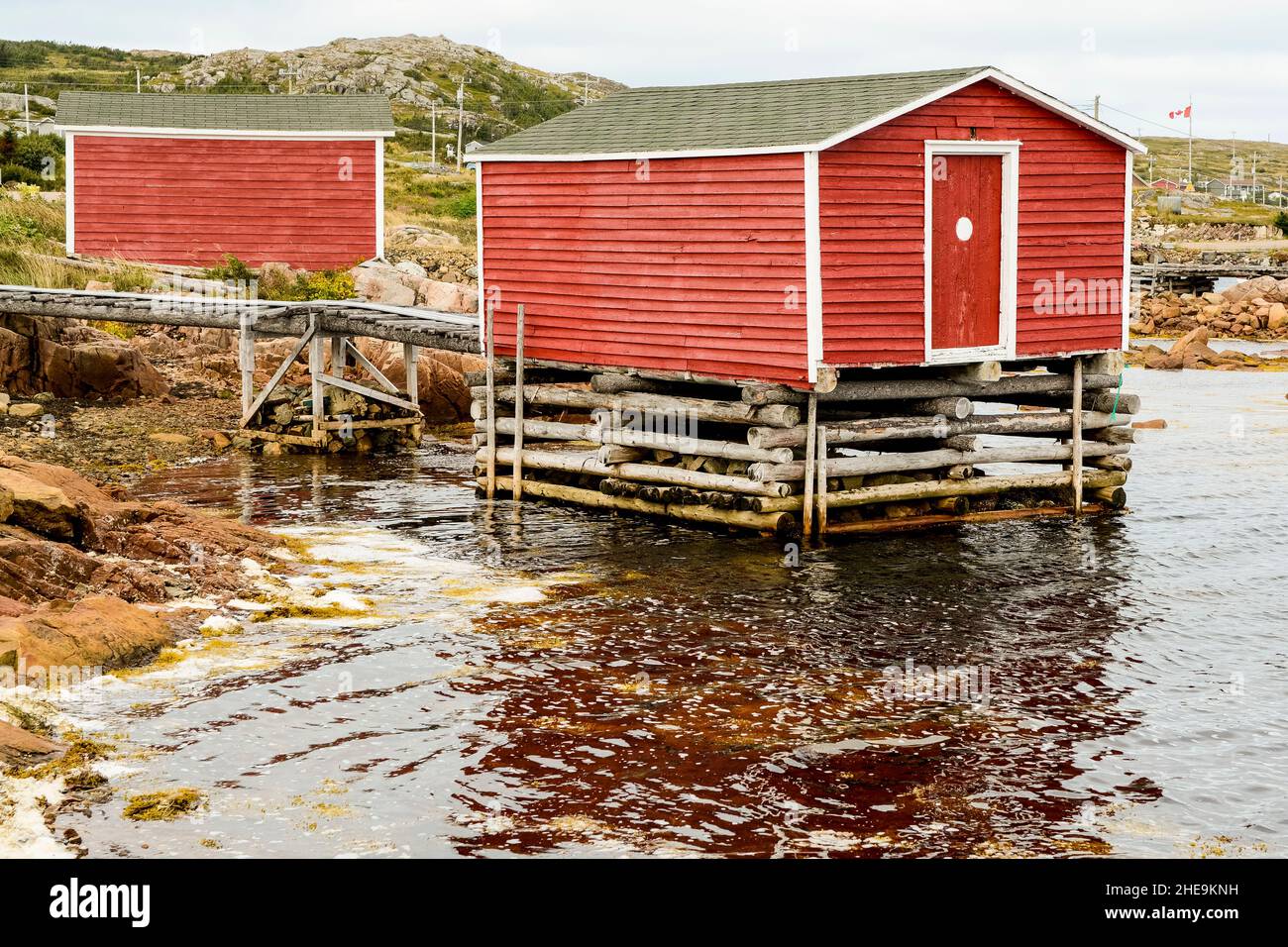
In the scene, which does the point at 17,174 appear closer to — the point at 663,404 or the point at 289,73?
the point at 663,404

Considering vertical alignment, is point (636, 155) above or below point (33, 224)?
below

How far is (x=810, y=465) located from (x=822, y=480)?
0.86 feet

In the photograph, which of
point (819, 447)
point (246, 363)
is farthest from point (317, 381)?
point (819, 447)

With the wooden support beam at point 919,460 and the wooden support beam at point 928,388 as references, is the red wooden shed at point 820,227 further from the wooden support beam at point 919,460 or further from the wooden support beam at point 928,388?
the wooden support beam at point 919,460

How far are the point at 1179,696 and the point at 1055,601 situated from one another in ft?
10.5

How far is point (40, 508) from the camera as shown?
13.5 m

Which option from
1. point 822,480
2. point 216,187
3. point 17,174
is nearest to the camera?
point 822,480

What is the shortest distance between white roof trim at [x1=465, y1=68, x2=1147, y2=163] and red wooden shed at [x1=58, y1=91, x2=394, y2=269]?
47.5 ft

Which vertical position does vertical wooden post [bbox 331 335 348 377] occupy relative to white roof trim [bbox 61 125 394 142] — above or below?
below

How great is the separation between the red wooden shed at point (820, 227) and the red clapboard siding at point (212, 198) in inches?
563

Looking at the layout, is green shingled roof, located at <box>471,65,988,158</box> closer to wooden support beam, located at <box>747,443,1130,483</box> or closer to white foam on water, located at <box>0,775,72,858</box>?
wooden support beam, located at <box>747,443,1130,483</box>

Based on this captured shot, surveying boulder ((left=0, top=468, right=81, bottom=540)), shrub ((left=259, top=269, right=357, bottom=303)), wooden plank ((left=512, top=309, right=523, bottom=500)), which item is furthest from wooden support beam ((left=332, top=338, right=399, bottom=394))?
boulder ((left=0, top=468, right=81, bottom=540))

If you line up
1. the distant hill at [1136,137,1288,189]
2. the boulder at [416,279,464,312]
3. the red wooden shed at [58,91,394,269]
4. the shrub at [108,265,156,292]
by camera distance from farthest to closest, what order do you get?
the distant hill at [1136,137,1288,189], the red wooden shed at [58,91,394,269], the boulder at [416,279,464,312], the shrub at [108,265,156,292]

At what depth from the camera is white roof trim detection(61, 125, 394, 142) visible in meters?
33.6
